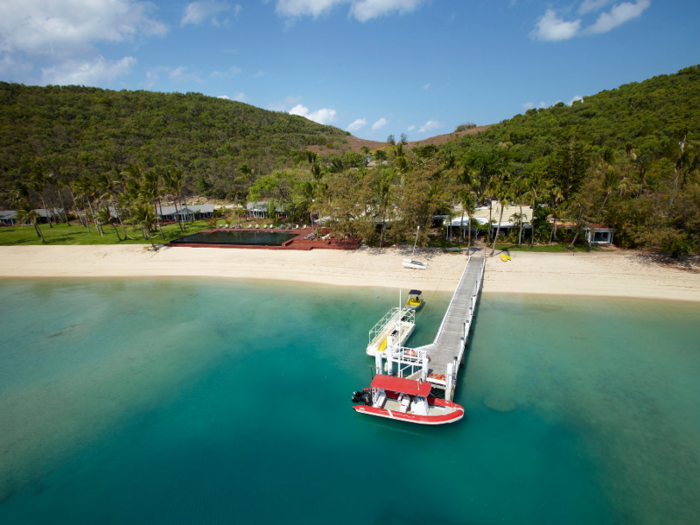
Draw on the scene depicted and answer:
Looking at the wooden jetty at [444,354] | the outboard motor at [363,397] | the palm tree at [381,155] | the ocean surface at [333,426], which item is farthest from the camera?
the palm tree at [381,155]

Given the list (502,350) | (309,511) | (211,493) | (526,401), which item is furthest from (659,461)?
(211,493)

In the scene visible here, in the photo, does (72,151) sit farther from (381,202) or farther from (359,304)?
(359,304)

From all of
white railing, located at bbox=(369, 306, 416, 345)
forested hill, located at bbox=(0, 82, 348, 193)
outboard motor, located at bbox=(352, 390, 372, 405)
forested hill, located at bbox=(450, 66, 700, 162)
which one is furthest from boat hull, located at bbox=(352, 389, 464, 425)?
forested hill, located at bbox=(0, 82, 348, 193)

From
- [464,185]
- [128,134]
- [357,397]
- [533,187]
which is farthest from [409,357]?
[128,134]

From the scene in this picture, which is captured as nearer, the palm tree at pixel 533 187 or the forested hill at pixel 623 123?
the palm tree at pixel 533 187

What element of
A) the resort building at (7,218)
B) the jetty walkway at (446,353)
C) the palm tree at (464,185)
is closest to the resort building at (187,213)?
the resort building at (7,218)

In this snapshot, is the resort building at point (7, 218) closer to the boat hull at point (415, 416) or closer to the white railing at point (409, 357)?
the white railing at point (409, 357)
